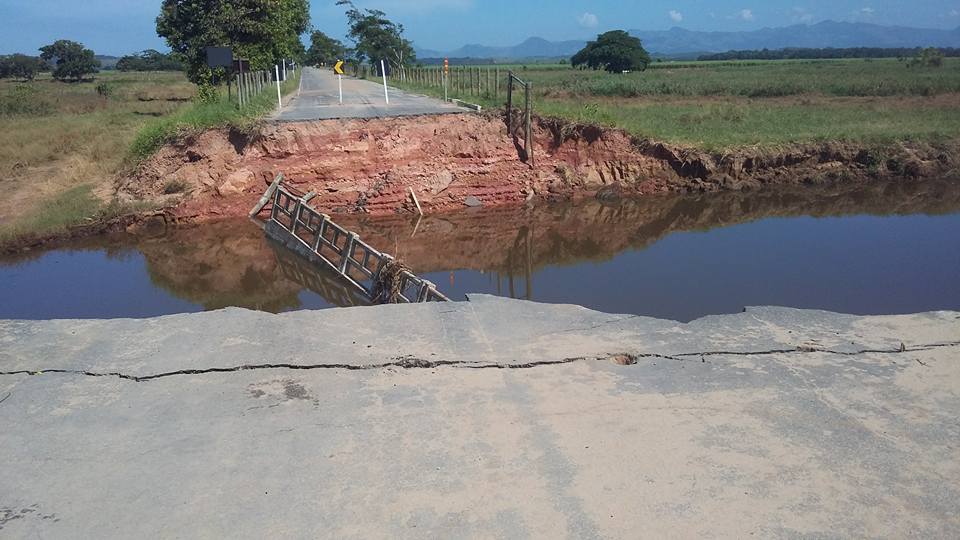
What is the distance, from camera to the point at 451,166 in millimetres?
19500

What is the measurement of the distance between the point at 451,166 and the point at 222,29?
37.5ft

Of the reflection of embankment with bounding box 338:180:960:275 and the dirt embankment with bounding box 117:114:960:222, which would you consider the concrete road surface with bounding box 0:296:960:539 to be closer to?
the reflection of embankment with bounding box 338:180:960:275

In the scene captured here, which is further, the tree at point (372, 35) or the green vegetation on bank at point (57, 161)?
the tree at point (372, 35)

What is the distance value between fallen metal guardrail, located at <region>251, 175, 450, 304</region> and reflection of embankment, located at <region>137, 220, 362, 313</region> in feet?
1.06

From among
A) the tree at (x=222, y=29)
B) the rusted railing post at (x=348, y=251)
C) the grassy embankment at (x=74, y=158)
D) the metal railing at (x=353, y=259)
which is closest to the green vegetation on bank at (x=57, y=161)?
the grassy embankment at (x=74, y=158)

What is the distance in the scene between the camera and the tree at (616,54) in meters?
77.1

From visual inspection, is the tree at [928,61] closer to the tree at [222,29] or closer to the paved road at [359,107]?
the paved road at [359,107]

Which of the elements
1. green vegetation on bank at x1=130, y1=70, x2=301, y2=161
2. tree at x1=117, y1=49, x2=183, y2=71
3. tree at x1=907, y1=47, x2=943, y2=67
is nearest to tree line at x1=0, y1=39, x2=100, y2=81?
tree at x1=117, y1=49, x2=183, y2=71

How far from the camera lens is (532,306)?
23.2 ft

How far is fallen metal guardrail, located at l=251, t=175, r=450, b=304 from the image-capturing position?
9938 mm

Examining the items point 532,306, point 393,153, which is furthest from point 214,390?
point 393,153

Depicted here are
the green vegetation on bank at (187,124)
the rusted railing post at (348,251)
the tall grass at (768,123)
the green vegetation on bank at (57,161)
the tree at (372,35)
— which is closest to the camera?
the rusted railing post at (348,251)

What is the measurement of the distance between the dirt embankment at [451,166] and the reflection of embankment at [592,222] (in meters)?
0.69

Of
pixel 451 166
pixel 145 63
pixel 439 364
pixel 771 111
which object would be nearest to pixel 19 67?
pixel 145 63
